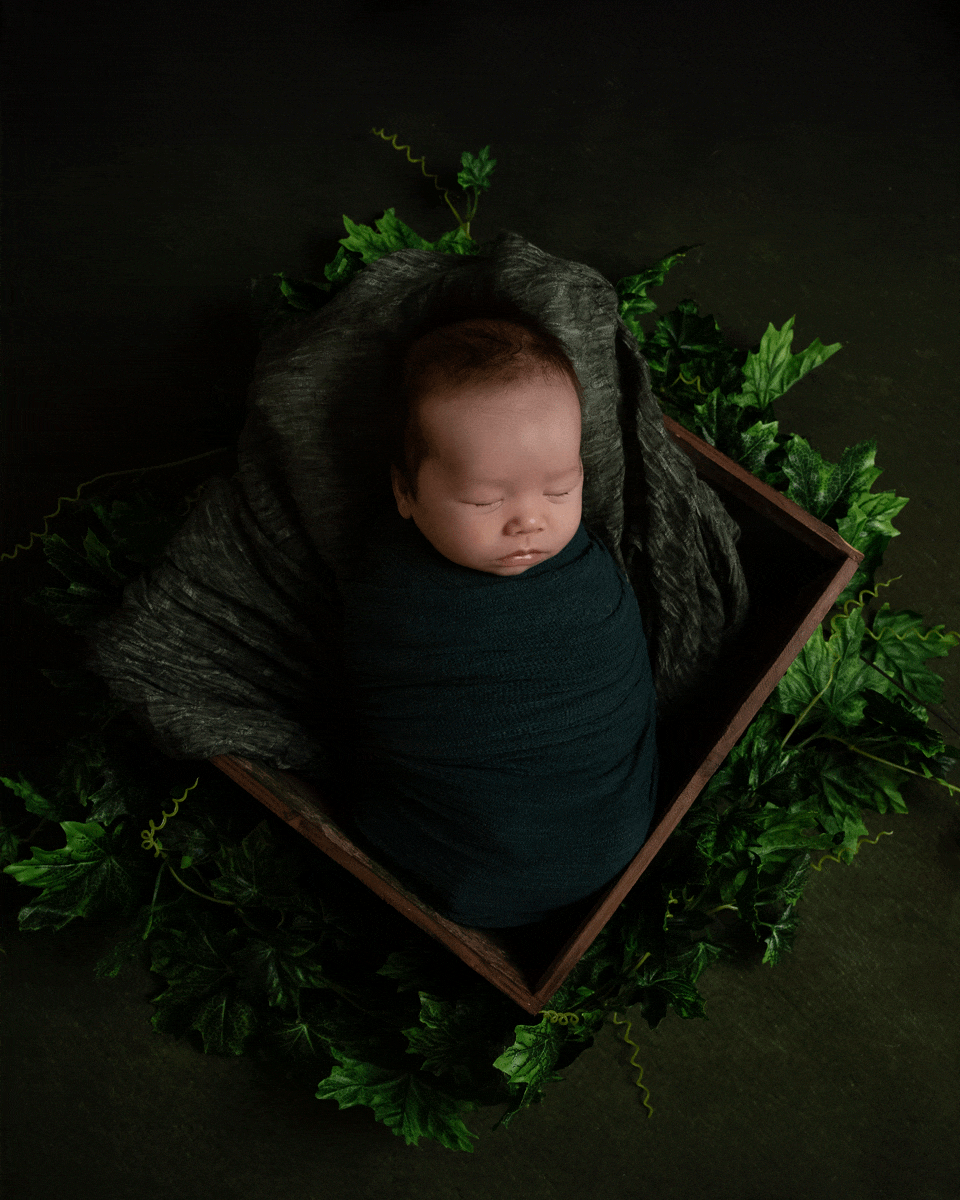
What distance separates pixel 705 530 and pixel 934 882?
71 centimetres

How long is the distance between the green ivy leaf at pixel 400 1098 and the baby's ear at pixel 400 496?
708mm

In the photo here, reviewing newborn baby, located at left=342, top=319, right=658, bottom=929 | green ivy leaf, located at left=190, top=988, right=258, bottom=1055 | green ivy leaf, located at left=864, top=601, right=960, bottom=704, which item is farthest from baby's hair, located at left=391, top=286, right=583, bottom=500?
green ivy leaf, located at left=190, top=988, right=258, bottom=1055

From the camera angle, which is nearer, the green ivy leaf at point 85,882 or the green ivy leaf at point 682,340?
the green ivy leaf at point 85,882

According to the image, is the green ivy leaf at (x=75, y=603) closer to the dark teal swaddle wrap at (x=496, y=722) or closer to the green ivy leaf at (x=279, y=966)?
the dark teal swaddle wrap at (x=496, y=722)

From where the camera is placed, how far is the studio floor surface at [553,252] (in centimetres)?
145

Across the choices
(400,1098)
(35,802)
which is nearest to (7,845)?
(35,802)

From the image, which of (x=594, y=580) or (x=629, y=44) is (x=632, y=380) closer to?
(x=594, y=580)

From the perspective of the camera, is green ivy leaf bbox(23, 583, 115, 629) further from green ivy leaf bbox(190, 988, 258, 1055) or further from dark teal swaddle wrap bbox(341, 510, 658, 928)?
green ivy leaf bbox(190, 988, 258, 1055)

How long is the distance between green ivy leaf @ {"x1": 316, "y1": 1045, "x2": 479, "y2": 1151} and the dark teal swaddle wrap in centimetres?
25

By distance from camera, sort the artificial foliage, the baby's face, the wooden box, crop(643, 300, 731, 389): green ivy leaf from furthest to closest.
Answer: crop(643, 300, 731, 389): green ivy leaf → the artificial foliage → the wooden box → the baby's face

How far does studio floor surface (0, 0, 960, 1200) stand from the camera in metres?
1.45

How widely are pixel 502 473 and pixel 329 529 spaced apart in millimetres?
324

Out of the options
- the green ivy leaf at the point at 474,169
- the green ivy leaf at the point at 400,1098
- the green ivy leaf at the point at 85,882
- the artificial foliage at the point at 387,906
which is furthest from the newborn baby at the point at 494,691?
the green ivy leaf at the point at 474,169

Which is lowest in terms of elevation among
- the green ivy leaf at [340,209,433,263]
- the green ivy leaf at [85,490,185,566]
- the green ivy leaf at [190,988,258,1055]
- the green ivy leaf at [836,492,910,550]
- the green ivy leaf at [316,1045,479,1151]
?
the green ivy leaf at [190,988,258,1055]
